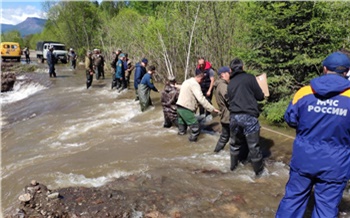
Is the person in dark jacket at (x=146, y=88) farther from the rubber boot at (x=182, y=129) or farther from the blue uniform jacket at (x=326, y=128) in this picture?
the blue uniform jacket at (x=326, y=128)

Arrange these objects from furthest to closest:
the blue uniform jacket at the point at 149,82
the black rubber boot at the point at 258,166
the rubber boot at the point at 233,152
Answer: the blue uniform jacket at the point at 149,82 → the rubber boot at the point at 233,152 → the black rubber boot at the point at 258,166

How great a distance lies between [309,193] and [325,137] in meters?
0.61

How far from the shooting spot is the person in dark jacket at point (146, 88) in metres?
8.99

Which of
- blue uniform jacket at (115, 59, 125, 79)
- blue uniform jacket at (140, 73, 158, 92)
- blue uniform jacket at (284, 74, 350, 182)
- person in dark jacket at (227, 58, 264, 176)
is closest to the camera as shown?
blue uniform jacket at (284, 74, 350, 182)

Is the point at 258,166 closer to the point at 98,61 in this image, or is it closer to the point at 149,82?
the point at 149,82

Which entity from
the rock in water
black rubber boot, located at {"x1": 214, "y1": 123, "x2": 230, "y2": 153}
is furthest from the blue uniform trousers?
the rock in water

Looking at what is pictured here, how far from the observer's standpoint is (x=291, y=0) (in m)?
6.43

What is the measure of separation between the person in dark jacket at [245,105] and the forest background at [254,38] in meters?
2.21

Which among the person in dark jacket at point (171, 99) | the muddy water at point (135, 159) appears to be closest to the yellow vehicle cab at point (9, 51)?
the muddy water at point (135, 159)

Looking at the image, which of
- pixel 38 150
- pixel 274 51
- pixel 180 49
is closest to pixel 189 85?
pixel 274 51

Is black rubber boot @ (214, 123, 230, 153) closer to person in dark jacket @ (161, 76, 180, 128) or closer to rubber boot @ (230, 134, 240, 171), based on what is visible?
rubber boot @ (230, 134, 240, 171)

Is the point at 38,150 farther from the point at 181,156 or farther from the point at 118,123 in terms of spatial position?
the point at 181,156

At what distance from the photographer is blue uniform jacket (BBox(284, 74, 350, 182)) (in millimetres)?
2789

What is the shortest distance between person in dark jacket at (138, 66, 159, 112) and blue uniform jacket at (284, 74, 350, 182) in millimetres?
6302
